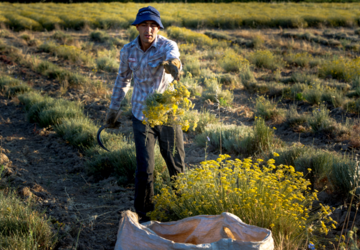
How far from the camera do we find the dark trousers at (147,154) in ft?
10.0

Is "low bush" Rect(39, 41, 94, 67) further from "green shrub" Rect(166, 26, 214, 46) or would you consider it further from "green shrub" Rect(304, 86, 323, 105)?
"green shrub" Rect(304, 86, 323, 105)

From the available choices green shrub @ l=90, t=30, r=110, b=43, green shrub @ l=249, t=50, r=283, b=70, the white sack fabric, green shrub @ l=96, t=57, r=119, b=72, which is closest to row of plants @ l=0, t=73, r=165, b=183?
the white sack fabric

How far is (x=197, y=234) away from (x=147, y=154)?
1002mm

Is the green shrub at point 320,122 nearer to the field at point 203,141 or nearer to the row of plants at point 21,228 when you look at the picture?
the field at point 203,141

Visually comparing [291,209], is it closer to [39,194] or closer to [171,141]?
[171,141]

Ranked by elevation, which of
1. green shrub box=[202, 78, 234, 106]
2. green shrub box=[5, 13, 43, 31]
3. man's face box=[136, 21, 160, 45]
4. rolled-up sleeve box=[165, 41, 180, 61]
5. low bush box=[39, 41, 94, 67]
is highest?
green shrub box=[5, 13, 43, 31]

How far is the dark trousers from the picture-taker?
3051mm

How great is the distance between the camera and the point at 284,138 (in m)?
6.02

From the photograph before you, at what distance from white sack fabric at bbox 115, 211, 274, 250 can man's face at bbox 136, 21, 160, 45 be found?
5.40ft

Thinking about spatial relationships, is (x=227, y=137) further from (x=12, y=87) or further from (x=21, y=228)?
(x=12, y=87)

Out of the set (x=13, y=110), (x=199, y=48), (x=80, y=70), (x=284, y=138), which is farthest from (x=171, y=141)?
(x=199, y=48)

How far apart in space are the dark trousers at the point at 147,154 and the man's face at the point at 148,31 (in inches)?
30.9

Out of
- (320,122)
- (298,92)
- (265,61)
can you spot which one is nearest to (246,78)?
(298,92)

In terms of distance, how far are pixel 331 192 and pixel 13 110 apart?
23.9 feet
